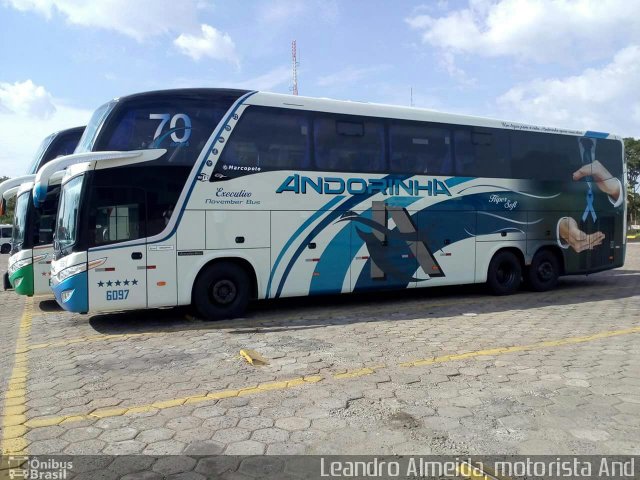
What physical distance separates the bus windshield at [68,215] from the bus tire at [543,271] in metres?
9.90

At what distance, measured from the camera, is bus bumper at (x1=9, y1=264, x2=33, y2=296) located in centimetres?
1016

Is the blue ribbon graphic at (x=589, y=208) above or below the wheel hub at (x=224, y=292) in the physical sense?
above

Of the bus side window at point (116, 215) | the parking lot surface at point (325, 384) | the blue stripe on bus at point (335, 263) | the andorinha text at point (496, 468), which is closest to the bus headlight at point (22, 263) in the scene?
the parking lot surface at point (325, 384)

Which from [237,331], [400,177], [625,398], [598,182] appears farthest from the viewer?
[598,182]

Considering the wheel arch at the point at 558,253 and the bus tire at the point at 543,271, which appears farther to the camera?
the wheel arch at the point at 558,253

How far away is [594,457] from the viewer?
360 cm

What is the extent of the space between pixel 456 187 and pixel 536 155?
2.56 m

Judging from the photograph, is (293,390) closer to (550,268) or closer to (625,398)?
(625,398)

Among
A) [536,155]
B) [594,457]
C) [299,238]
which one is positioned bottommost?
[594,457]

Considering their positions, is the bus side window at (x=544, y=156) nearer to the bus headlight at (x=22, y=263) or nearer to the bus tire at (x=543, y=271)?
the bus tire at (x=543, y=271)

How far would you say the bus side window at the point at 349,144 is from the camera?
938 centimetres

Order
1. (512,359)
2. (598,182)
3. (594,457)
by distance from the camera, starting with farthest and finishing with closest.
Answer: (598,182) → (512,359) → (594,457)

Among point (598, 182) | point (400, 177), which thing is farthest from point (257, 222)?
point (598, 182)

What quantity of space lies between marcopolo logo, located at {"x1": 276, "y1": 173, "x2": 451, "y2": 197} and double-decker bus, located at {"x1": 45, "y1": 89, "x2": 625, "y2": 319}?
0.08 ft
